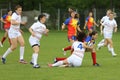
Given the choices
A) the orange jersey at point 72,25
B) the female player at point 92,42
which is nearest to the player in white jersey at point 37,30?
the female player at point 92,42

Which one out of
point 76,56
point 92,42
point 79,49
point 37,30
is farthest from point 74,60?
point 37,30

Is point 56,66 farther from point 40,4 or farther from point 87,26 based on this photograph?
point 40,4

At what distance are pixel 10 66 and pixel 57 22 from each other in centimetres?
3790

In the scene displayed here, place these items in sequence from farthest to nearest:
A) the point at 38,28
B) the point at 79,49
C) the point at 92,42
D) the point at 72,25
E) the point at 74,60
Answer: the point at 72,25 → the point at 92,42 → the point at 38,28 → the point at 79,49 → the point at 74,60


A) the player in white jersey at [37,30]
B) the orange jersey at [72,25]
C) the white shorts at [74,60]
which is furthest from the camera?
the orange jersey at [72,25]

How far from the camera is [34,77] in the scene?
1252 cm

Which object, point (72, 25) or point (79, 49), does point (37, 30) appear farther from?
point (72, 25)

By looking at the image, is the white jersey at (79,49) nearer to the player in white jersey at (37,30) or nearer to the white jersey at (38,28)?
the player in white jersey at (37,30)

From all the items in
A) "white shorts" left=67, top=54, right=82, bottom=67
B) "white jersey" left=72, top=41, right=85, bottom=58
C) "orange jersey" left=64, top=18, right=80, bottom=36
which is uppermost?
"orange jersey" left=64, top=18, right=80, bottom=36

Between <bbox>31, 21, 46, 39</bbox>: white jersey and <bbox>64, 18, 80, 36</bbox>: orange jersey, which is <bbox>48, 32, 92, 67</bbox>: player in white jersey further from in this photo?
<bbox>64, 18, 80, 36</bbox>: orange jersey

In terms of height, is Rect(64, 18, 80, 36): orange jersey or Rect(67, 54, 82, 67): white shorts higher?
Rect(64, 18, 80, 36): orange jersey

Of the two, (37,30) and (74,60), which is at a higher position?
(37,30)

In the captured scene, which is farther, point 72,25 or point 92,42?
point 72,25

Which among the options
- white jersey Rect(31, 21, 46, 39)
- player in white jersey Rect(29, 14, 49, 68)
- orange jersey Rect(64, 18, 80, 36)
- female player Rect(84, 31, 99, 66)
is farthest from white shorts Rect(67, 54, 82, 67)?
orange jersey Rect(64, 18, 80, 36)
